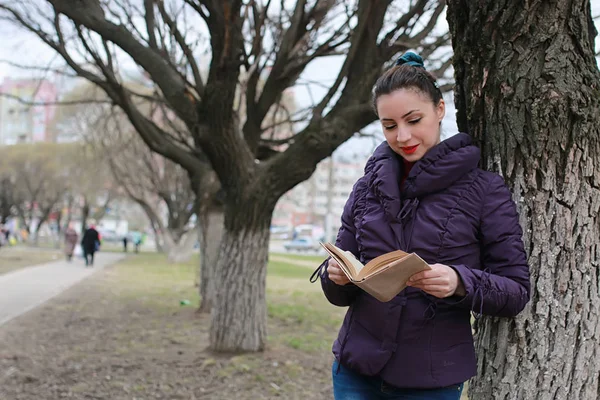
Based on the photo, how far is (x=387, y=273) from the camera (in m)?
1.73

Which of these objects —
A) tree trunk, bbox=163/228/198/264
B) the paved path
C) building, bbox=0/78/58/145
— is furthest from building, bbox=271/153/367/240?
building, bbox=0/78/58/145

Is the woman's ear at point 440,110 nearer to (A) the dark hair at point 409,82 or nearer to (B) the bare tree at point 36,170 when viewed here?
(A) the dark hair at point 409,82

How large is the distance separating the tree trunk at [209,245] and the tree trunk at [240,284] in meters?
3.25

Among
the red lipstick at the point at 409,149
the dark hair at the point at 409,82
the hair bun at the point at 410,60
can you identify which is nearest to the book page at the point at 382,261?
the red lipstick at the point at 409,149

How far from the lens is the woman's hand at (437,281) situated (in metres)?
1.81

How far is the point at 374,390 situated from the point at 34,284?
15.1 m

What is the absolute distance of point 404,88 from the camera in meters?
2.05

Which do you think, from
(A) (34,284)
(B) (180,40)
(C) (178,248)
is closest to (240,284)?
(B) (180,40)

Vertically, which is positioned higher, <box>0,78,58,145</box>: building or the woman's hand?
<box>0,78,58,145</box>: building

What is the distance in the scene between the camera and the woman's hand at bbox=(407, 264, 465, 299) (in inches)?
71.4

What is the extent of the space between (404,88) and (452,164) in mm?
306

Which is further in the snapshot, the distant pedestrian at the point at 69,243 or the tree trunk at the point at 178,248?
the tree trunk at the point at 178,248

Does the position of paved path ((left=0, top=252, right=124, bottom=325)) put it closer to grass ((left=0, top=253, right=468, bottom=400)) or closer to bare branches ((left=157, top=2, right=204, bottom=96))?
grass ((left=0, top=253, right=468, bottom=400))

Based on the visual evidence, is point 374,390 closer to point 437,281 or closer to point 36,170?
point 437,281
